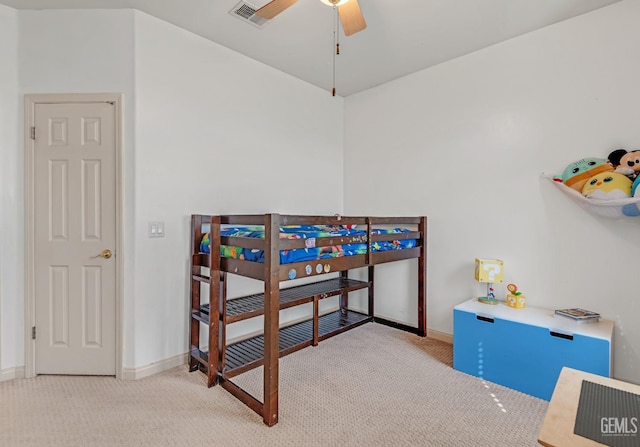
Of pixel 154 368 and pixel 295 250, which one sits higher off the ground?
pixel 295 250

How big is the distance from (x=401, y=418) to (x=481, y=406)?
0.57 meters

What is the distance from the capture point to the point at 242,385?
7.62ft

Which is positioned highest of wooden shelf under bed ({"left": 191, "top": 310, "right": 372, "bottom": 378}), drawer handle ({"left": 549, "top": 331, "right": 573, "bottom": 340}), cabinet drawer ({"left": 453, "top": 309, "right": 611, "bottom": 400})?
drawer handle ({"left": 549, "top": 331, "right": 573, "bottom": 340})

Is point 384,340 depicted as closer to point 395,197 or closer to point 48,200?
point 395,197

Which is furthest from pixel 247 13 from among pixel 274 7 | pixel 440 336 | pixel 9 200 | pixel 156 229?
pixel 440 336

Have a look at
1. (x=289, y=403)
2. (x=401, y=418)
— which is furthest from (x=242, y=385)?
(x=401, y=418)

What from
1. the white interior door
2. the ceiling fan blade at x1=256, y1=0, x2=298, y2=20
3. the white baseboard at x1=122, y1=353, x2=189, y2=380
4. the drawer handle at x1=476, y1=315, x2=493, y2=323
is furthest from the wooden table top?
the white interior door

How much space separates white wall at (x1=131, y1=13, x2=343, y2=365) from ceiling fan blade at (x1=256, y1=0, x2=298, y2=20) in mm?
1018

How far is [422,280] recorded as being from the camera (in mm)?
3242

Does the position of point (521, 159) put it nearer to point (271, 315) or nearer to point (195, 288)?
point (271, 315)

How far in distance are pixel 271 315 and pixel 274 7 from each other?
1.84 meters

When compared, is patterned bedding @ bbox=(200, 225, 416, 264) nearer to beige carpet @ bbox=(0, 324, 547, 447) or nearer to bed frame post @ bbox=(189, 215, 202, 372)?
bed frame post @ bbox=(189, 215, 202, 372)

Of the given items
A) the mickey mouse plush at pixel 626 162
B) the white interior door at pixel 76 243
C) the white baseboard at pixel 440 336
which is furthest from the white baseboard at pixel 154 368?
the mickey mouse plush at pixel 626 162

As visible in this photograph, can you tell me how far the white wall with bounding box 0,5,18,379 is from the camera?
2.34m
